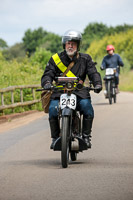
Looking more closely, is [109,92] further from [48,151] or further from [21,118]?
[48,151]

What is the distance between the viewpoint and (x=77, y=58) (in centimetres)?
802

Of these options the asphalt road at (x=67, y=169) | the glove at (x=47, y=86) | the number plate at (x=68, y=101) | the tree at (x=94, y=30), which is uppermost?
the tree at (x=94, y=30)

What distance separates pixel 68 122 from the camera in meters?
7.44

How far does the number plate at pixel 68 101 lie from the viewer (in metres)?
7.51

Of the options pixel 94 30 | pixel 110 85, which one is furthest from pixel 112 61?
pixel 94 30

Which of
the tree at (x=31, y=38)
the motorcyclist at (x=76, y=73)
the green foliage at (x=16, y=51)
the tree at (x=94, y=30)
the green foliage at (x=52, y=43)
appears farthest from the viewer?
the green foliage at (x=16, y=51)

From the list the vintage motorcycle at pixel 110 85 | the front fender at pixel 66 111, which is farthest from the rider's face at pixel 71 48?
the vintage motorcycle at pixel 110 85

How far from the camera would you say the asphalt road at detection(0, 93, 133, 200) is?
5730mm

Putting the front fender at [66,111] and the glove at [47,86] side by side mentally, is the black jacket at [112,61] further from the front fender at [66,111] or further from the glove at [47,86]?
the front fender at [66,111]

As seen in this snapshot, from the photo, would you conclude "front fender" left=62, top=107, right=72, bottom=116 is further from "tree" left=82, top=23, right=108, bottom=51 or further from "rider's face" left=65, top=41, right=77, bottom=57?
"tree" left=82, top=23, right=108, bottom=51

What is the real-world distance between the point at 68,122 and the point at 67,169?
0.61m

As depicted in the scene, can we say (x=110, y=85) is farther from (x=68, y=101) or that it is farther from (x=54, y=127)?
(x=68, y=101)

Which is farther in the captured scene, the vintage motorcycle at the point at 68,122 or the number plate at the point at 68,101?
the number plate at the point at 68,101

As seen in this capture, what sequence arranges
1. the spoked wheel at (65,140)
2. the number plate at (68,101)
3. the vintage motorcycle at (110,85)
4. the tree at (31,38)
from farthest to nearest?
the tree at (31,38)
the vintage motorcycle at (110,85)
the number plate at (68,101)
the spoked wheel at (65,140)
